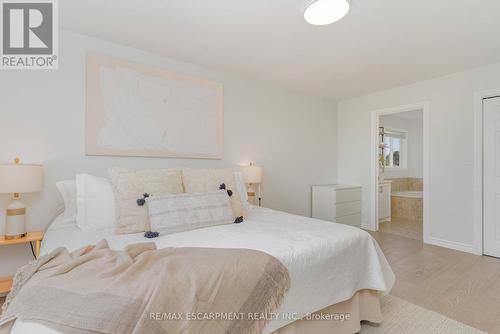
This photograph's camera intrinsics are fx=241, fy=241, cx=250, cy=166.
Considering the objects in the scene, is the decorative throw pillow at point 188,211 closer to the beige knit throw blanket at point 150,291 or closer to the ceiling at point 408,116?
the beige knit throw blanket at point 150,291

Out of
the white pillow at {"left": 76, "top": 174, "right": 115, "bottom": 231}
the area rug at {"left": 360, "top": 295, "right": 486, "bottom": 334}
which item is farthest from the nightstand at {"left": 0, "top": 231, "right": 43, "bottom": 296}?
the area rug at {"left": 360, "top": 295, "right": 486, "bottom": 334}

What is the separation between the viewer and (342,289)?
1.49 metres

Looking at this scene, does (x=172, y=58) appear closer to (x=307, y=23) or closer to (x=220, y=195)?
(x=307, y=23)

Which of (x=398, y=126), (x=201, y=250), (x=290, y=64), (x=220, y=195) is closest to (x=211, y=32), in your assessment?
(x=290, y=64)

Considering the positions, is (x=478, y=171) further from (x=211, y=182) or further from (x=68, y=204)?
(x=68, y=204)

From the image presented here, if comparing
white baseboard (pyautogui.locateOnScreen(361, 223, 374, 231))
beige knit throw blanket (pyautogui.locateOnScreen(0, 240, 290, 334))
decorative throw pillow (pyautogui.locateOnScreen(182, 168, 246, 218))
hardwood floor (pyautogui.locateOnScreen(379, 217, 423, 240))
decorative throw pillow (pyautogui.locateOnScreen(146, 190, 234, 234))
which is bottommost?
hardwood floor (pyautogui.locateOnScreen(379, 217, 423, 240))

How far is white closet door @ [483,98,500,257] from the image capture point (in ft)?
9.57

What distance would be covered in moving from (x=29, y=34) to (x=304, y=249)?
282 cm

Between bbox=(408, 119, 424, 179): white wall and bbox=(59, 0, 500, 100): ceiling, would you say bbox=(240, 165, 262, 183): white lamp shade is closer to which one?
bbox=(59, 0, 500, 100): ceiling

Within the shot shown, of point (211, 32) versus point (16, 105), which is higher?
point (211, 32)

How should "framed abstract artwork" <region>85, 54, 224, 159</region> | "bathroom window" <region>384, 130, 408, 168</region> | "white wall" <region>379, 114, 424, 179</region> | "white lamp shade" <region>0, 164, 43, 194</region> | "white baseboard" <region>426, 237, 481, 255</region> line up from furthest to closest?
"white wall" <region>379, 114, 424, 179</region> < "bathroom window" <region>384, 130, 408, 168</region> < "white baseboard" <region>426, 237, 481, 255</region> < "framed abstract artwork" <region>85, 54, 224, 159</region> < "white lamp shade" <region>0, 164, 43, 194</region>

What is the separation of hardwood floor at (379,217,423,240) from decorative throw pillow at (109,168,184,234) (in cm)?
377

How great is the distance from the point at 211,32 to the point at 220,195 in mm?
1514

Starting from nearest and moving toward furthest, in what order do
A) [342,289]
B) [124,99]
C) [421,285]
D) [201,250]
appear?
[201,250], [342,289], [421,285], [124,99]
